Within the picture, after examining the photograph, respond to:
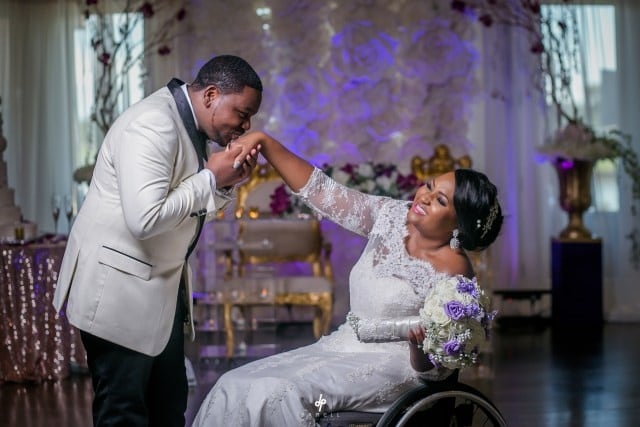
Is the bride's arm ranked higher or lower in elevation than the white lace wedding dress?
higher

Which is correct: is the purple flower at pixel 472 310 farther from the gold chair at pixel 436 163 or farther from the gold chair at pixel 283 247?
the gold chair at pixel 436 163

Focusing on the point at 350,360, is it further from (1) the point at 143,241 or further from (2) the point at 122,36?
(2) the point at 122,36

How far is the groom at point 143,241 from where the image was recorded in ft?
9.30

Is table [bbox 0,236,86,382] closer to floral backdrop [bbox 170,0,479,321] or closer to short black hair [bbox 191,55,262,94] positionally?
floral backdrop [bbox 170,0,479,321]

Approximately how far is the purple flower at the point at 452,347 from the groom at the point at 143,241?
75 centimetres

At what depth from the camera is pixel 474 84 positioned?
8.30 metres

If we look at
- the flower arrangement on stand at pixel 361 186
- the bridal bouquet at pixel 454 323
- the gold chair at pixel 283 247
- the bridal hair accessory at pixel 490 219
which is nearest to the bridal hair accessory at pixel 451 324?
the bridal bouquet at pixel 454 323

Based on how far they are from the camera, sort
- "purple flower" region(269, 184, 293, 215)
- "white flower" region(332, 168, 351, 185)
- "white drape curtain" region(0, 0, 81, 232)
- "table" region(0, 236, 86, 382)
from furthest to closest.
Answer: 1. "white drape curtain" region(0, 0, 81, 232)
2. "white flower" region(332, 168, 351, 185)
3. "purple flower" region(269, 184, 293, 215)
4. "table" region(0, 236, 86, 382)

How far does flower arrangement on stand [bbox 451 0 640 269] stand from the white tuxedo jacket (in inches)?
205

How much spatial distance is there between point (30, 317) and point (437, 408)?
3.47 metres

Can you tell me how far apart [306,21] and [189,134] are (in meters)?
5.54

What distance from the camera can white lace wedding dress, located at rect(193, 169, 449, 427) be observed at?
10.1ft

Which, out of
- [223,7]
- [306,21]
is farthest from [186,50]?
[306,21]

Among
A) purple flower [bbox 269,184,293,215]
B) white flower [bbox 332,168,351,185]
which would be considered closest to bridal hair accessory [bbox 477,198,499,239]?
purple flower [bbox 269,184,293,215]
